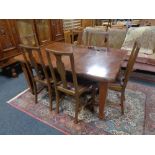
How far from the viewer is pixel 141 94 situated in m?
2.34

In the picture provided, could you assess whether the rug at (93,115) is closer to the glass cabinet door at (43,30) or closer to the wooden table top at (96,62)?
the wooden table top at (96,62)

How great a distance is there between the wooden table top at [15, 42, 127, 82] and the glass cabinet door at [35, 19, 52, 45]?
122 cm

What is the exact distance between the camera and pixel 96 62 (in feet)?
5.94

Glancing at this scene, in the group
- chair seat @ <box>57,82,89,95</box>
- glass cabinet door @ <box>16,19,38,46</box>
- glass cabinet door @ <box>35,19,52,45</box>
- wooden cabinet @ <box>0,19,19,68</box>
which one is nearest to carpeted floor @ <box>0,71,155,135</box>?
chair seat @ <box>57,82,89,95</box>

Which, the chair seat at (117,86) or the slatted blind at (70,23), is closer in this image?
the chair seat at (117,86)

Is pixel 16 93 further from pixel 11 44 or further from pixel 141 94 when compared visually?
pixel 141 94

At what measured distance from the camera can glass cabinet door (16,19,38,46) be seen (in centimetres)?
309

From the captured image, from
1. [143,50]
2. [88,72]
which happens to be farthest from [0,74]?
[143,50]

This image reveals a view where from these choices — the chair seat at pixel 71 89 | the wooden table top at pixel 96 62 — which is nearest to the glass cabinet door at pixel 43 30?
the wooden table top at pixel 96 62

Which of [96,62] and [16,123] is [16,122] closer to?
[16,123]

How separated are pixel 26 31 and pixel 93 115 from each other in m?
2.43

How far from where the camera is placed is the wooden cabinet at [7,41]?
2752mm

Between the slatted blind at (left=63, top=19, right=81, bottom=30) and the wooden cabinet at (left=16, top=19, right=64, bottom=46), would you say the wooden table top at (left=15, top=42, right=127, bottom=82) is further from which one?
the slatted blind at (left=63, top=19, right=81, bottom=30)

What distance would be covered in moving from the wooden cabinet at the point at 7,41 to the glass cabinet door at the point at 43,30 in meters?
0.54
